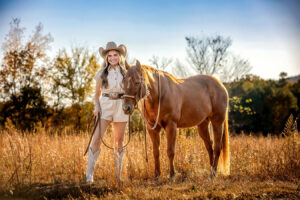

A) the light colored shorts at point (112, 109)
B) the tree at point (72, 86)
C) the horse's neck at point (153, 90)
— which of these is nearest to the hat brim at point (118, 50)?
the horse's neck at point (153, 90)

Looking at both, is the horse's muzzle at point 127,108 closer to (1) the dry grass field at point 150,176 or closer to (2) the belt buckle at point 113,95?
(2) the belt buckle at point 113,95

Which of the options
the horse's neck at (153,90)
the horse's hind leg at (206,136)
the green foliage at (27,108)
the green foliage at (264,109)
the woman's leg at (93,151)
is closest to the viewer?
the woman's leg at (93,151)

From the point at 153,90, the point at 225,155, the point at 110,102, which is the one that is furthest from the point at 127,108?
the point at 225,155

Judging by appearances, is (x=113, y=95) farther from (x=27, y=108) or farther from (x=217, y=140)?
(x=27, y=108)

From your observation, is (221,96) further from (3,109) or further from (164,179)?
(3,109)

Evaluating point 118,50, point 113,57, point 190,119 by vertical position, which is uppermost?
point 118,50

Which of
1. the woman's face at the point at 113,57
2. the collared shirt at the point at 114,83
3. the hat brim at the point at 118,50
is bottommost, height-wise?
the collared shirt at the point at 114,83

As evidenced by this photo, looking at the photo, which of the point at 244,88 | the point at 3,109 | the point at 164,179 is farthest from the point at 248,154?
the point at 244,88

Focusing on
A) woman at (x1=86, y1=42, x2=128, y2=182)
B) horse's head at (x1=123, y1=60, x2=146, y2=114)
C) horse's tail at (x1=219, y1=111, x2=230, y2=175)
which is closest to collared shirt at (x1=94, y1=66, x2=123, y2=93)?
woman at (x1=86, y1=42, x2=128, y2=182)

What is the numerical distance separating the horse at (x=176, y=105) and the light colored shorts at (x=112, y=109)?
1.17 feet

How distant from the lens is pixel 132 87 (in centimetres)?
341

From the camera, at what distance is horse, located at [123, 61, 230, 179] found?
3.52m

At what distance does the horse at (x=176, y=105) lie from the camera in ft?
11.6

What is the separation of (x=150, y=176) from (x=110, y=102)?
1.77 meters
